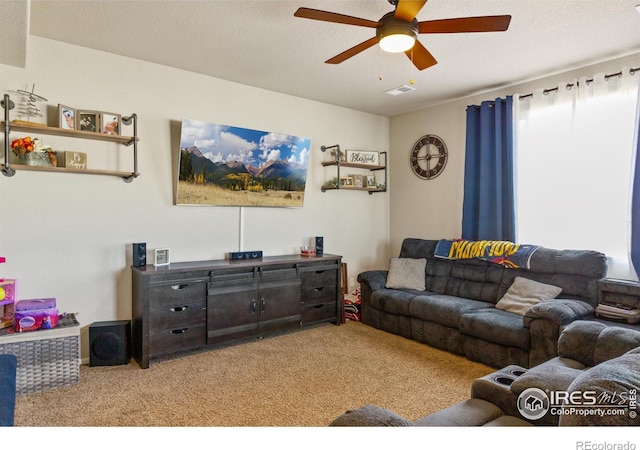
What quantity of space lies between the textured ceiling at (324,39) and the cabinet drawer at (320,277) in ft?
6.61

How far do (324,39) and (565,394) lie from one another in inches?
108

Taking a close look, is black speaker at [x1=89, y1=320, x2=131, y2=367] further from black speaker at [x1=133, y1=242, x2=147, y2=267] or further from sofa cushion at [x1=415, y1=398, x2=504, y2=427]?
sofa cushion at [x1=415, y1=398, x2=504, y2=427]

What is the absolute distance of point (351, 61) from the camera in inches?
137

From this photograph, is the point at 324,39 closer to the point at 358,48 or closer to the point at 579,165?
the point at 358,48

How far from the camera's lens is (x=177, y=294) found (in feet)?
11.0

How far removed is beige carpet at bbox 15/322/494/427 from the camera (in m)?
2.40

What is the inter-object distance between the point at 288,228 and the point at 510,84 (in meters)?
2.88

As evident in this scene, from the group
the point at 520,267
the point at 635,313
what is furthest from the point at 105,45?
the point at 635,313

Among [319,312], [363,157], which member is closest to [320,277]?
[319,312]

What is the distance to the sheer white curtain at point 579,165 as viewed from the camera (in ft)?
10.8

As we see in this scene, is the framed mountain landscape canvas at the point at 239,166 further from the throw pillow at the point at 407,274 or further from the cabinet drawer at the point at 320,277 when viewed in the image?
the throw pillow at the point at 407,274

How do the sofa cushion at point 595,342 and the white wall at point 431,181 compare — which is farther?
the white wall at point 431,181

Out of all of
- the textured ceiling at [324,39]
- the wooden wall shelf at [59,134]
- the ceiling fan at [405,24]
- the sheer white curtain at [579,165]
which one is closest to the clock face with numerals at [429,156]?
the textured ceiling at [324,39]
